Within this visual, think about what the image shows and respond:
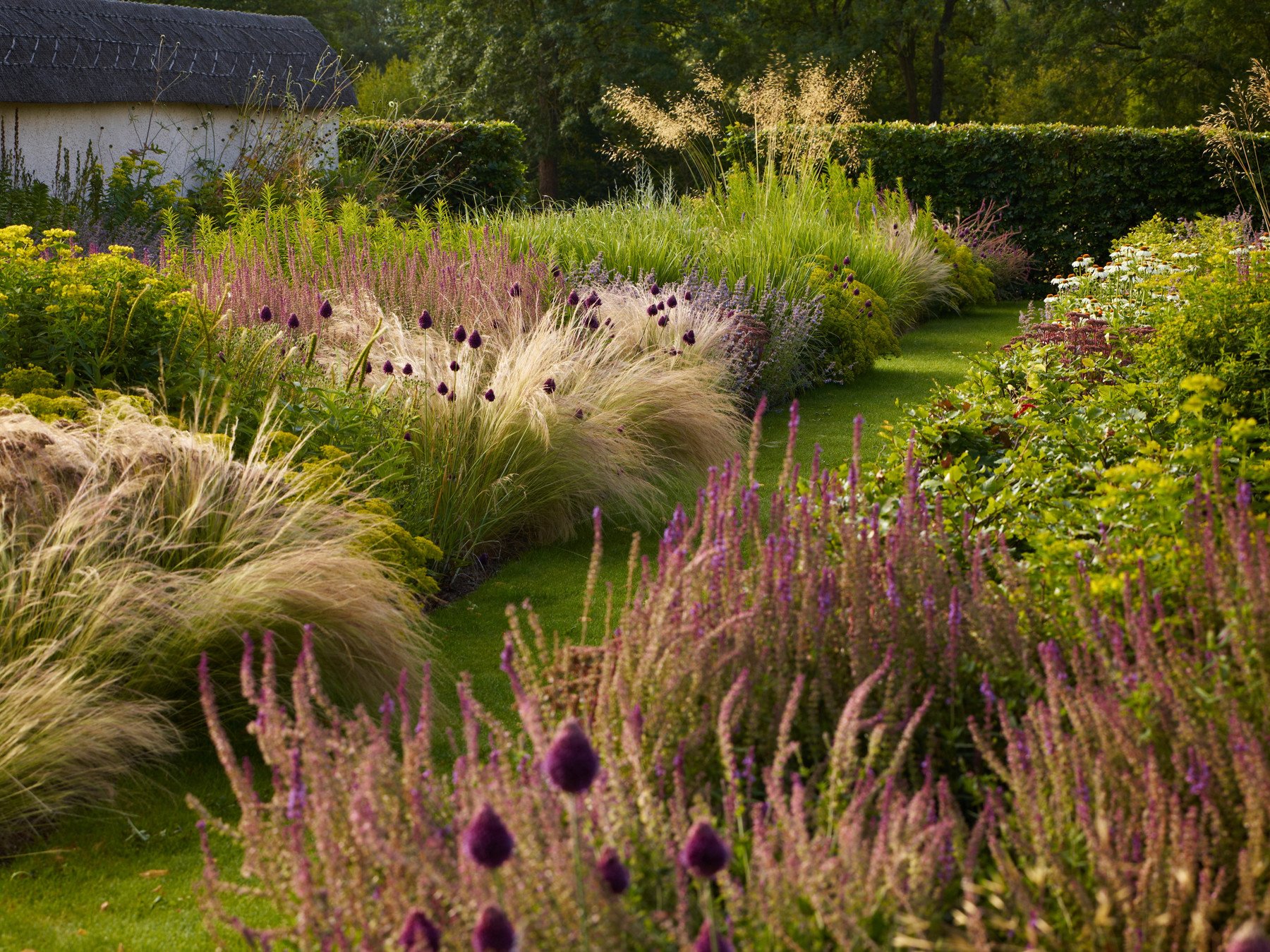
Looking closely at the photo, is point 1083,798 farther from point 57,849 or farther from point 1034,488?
point 57,849

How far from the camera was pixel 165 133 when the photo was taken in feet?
52.6

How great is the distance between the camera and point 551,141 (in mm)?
32969

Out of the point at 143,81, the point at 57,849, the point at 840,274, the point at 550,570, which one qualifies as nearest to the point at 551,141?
the point at 143,81

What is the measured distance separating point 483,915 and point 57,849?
238cm

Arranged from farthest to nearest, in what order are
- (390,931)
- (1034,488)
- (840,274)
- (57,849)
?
(840,274) → (1034,488) → (57,849) → (390,931)

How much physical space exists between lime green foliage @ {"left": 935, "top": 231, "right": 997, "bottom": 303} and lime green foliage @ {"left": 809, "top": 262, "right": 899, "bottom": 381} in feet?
12.7

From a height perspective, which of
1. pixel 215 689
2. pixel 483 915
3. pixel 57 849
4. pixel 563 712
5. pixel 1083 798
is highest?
pixel 483 915

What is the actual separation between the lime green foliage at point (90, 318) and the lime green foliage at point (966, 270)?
10.1 meters

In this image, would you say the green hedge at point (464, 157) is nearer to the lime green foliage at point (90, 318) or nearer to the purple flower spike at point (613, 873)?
the lime green foliage at point (90, 318)

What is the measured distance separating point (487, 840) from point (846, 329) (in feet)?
27.4

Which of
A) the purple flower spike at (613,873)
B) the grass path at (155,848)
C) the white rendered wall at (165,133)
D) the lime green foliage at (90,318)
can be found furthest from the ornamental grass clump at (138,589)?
the white rendered wall at (165,133)

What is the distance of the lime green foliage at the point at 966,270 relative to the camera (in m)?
13.7

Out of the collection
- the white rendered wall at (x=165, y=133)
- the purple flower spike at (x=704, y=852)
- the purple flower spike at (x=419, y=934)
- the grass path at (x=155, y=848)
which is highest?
the white rendered wall at (x=165, y=133)

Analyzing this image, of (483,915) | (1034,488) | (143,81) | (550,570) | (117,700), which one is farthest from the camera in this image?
(143,81)
